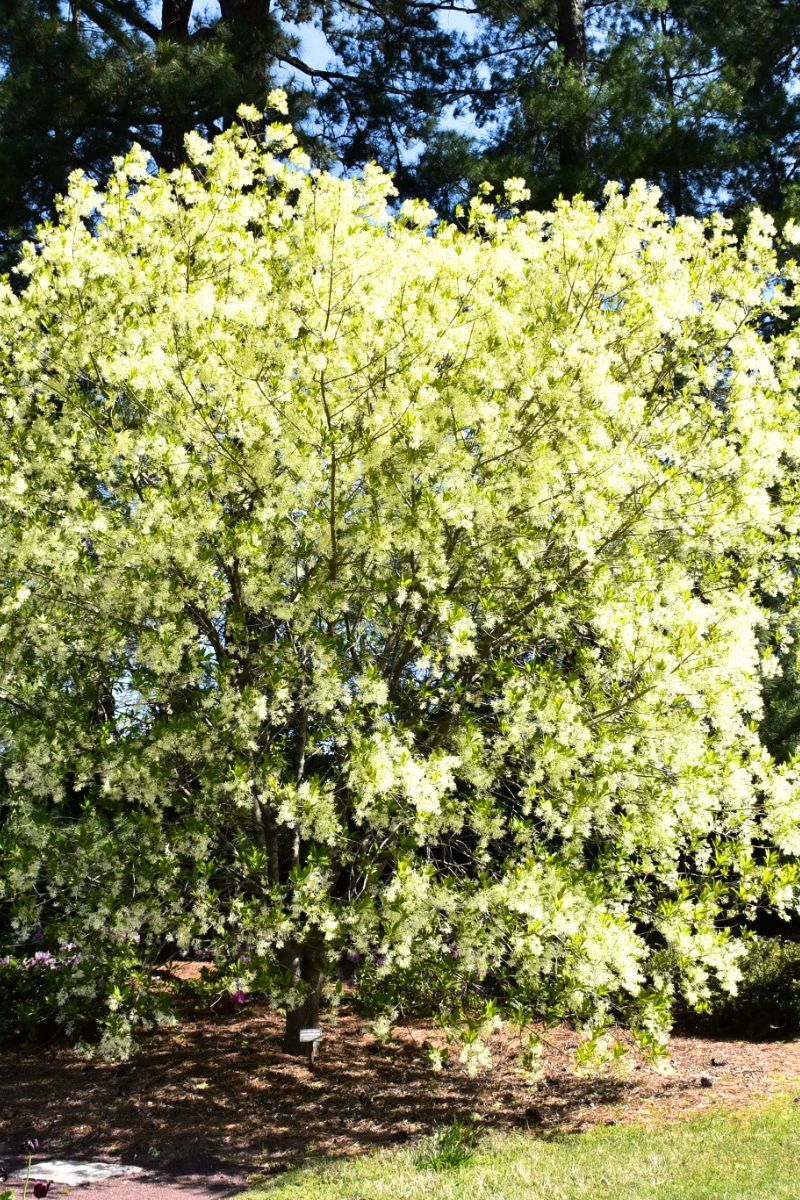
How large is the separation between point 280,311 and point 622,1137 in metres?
4.54

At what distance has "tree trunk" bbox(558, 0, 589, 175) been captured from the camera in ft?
35.3

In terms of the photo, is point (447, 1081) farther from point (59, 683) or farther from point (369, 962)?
point (59, 683)

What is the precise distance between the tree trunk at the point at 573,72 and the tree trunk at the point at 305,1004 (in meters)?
7.92

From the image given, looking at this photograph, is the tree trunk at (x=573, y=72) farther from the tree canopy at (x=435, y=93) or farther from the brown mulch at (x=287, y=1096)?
the brown mulch at (x=287, y=1096)

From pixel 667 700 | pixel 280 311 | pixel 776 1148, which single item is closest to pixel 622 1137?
pixel 776 1148

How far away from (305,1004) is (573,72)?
964 cm

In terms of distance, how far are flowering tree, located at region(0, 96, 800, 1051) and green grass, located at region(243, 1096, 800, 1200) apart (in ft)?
2.21

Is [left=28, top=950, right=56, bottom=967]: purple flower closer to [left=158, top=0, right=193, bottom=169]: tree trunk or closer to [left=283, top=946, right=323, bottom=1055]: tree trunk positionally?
[left=283, top=946, right=323, bottom=1055]: tree trunk

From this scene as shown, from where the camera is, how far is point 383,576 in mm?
5641

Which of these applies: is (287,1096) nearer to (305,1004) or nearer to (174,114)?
(305,1004)

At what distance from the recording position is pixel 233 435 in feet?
16.9

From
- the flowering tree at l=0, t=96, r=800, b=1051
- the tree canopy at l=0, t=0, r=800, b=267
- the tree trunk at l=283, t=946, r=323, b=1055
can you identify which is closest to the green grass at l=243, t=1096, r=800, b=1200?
the flowering tree at l=0, t=96, r=800, b=1051

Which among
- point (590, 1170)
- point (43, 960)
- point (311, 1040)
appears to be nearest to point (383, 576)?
point (311, 1040)

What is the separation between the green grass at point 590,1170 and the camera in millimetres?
4250
